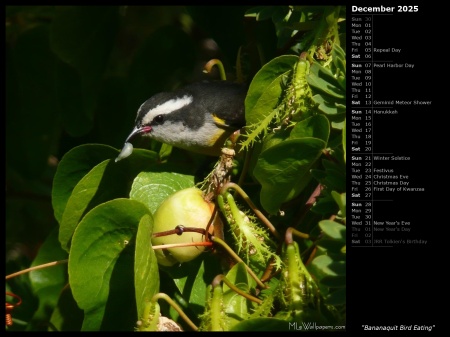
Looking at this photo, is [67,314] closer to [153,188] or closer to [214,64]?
[153,188]

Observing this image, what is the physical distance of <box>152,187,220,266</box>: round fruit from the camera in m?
2.15

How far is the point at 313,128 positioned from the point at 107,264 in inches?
25.9

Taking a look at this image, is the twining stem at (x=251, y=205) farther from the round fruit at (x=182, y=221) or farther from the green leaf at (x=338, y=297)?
the green leaf at (x=338, y=297)

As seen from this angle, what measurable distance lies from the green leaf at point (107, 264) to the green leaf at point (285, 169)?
314 mm

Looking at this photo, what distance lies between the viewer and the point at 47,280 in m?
2.85

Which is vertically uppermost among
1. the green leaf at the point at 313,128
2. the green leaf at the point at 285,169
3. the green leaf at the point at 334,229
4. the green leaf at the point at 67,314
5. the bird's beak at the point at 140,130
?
the bird's beak at the point at 140,130

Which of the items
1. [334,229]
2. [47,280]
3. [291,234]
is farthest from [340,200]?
[47,280]

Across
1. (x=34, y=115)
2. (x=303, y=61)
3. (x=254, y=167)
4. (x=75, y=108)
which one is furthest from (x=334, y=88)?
(x=34, y=115)

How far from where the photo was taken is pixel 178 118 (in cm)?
291

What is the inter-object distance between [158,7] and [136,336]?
1.90 meters

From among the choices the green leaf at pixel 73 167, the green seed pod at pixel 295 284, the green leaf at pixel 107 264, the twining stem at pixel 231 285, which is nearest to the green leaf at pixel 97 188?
the green leaf at pixel 73 167

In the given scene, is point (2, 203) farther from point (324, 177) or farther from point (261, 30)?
point (324, 177)

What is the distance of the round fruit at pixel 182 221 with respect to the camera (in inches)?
84.7
